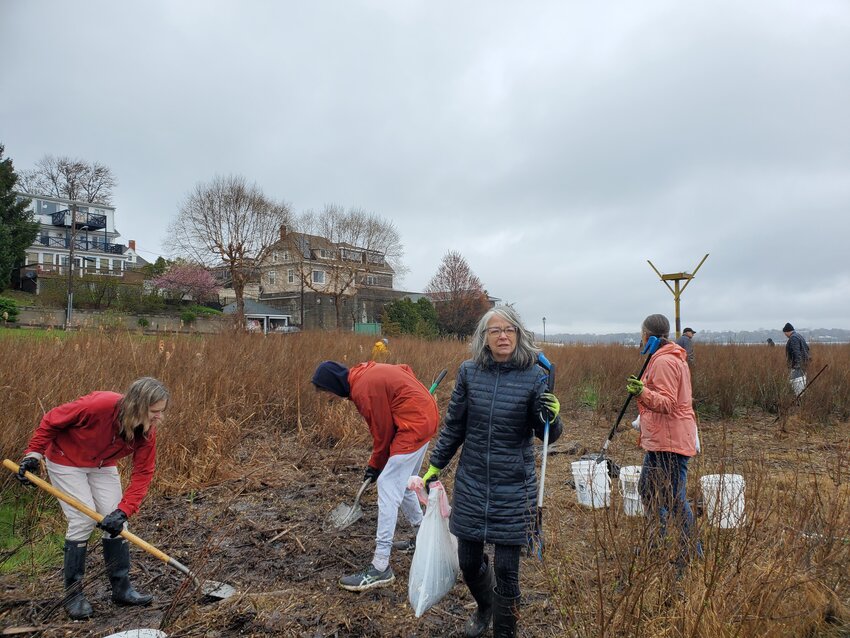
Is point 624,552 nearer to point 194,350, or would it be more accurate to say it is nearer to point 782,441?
point 782,441

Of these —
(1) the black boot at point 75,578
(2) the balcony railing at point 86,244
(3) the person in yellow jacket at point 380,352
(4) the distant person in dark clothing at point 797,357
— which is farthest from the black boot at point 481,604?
(2) the balcony railing at point 86,244

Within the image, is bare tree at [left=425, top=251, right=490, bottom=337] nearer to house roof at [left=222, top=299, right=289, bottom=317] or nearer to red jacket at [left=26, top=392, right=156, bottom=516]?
house roof at [left=222, top=299, right=289, bottom=317]

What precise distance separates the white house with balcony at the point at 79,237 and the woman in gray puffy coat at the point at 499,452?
45802mm

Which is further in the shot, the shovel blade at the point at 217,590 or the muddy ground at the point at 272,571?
the shovel blade at the point at 217,590

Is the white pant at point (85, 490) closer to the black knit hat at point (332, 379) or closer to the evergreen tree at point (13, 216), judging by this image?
the black knit hat at point (332, 379)

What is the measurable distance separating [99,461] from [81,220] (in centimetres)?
5160

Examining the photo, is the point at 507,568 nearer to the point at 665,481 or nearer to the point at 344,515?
the point at 665,481

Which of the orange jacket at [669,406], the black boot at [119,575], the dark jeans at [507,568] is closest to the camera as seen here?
the dark jeans at [507,568]

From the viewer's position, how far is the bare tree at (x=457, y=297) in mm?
35125

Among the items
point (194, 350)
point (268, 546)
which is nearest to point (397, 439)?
point (268, 546)

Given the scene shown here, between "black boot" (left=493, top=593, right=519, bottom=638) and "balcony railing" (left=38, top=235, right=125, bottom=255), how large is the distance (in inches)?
2035

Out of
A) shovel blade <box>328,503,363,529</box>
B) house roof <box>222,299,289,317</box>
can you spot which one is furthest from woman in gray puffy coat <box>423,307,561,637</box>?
house roof <box>222,299,289,317</box>

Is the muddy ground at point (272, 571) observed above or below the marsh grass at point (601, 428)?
below

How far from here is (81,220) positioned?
150 feet
